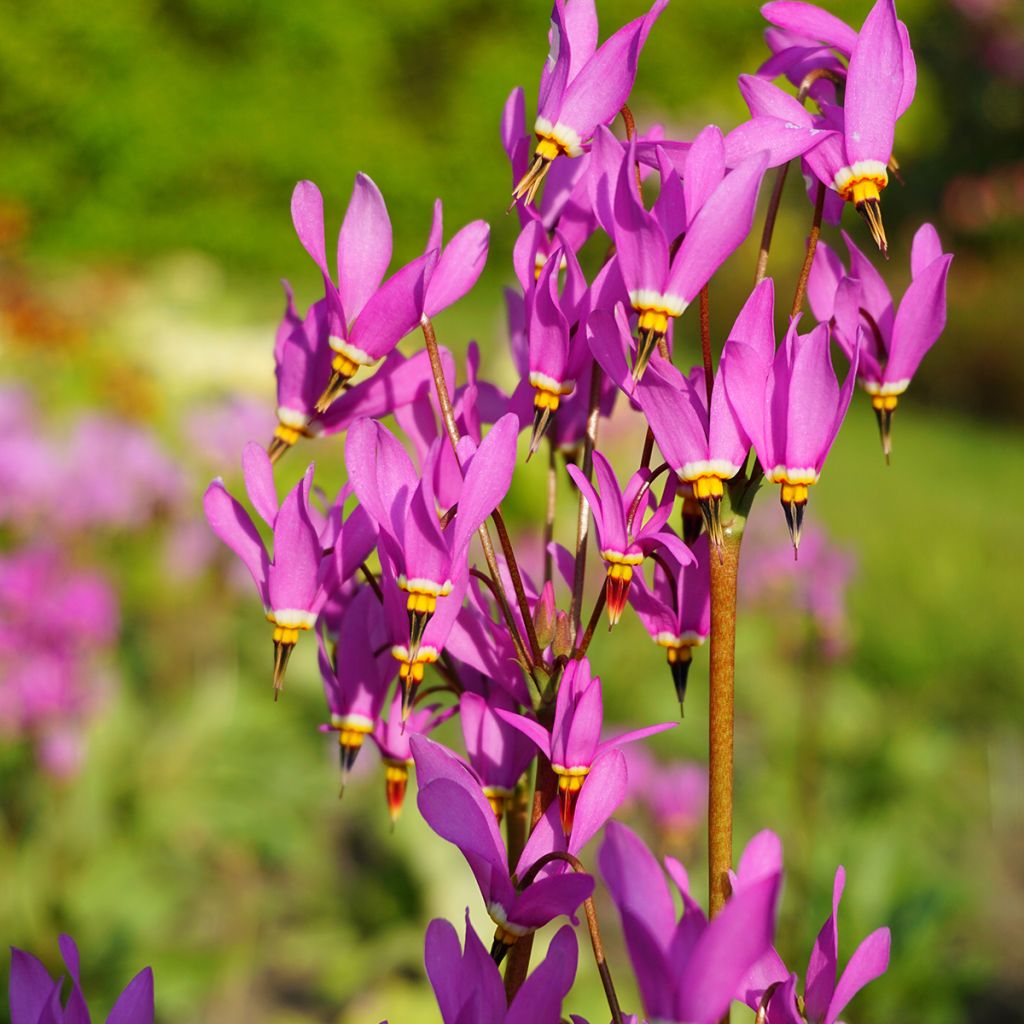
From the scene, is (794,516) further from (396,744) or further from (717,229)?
(396,744)

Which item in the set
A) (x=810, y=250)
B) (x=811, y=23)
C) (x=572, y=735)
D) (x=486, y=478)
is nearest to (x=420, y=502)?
(x=486, y=478)

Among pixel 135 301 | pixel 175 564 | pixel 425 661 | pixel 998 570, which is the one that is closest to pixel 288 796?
pixel 175 564

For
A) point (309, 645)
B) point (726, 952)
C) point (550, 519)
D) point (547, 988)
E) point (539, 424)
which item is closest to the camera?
point (726, 952)

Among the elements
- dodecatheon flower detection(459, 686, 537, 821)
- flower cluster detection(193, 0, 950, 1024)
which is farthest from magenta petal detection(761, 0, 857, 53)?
dodecatheon flower detection(459, 686, 537, 821)

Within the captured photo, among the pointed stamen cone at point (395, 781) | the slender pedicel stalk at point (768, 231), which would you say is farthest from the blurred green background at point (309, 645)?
the slender pedicel stalk at point (768, 231)

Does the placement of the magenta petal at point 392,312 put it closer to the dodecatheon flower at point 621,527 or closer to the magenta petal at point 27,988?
the dodecatheon flower at point 621,527
